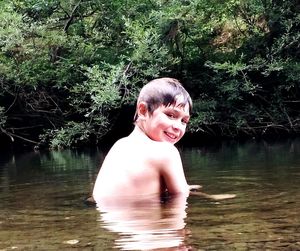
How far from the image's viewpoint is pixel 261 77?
16.2 meters

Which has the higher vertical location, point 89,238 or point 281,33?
point 281,33

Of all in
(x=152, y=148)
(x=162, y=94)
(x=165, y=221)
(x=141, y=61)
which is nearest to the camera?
(x=165, y=221)

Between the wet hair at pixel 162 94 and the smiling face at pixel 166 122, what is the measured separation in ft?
0.08

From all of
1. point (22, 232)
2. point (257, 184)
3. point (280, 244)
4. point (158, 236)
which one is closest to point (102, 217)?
point (22, 232)

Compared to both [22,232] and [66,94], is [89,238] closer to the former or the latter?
[22,232]

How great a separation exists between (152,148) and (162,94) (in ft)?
1.11

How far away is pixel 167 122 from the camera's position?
358 cm

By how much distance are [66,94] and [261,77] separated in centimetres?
539

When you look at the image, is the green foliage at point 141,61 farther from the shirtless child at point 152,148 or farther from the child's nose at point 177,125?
the child's nose at point 177,125

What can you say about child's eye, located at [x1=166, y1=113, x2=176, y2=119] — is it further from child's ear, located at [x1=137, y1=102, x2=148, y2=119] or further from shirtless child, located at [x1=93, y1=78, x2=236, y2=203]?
child's ear, located at [x1=137, y1=102, x2=148, y2=119]

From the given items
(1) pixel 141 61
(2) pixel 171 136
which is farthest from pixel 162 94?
(1) pixel 141 61

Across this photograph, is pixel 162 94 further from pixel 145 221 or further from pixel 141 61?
pixel 141 61

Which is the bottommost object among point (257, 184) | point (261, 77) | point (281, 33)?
point (257, 184)

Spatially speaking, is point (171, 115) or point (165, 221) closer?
point (165, 221)
